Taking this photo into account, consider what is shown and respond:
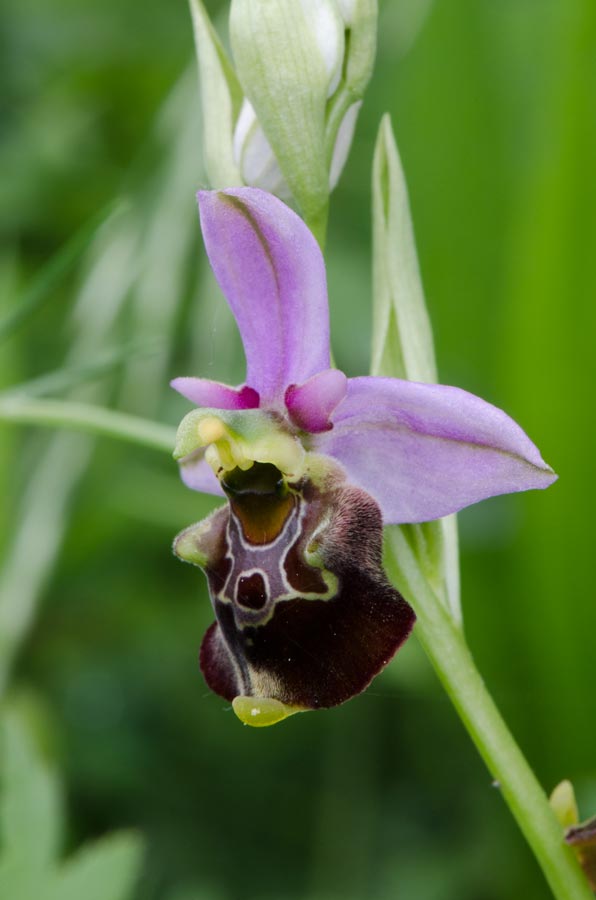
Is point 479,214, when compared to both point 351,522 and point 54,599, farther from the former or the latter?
point 351,522

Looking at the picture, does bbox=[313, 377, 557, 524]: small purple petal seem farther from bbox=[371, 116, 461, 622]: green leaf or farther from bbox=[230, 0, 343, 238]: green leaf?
bbox=[230, 0, 343, 238]: green leaf

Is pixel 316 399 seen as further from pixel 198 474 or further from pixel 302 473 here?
pixel 198 474

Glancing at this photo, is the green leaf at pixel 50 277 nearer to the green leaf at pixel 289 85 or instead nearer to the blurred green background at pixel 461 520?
the green leaf at pixel 289 85

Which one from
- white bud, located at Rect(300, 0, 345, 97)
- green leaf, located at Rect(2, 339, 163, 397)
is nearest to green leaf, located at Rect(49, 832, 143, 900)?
green leaf, located at Rect(2, 339, 163, 397)

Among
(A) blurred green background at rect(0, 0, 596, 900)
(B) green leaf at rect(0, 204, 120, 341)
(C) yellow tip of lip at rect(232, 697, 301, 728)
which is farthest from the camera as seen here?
(A) blurred green background at rect(0, 0, 596, 900)

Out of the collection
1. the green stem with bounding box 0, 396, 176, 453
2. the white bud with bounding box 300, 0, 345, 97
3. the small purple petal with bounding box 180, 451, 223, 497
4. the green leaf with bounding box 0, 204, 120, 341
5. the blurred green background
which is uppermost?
the white bud with bounding box 300, 0, 345, 97

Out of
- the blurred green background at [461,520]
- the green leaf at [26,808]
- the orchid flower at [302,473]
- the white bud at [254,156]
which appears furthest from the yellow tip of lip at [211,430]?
the blurred green background at [461,520]

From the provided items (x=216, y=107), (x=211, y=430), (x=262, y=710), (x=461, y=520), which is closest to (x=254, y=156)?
(x=216, y=107)

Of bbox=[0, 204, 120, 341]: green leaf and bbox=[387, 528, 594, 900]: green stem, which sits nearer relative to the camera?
bbox=[387, 528, 594, 900]: green stem
